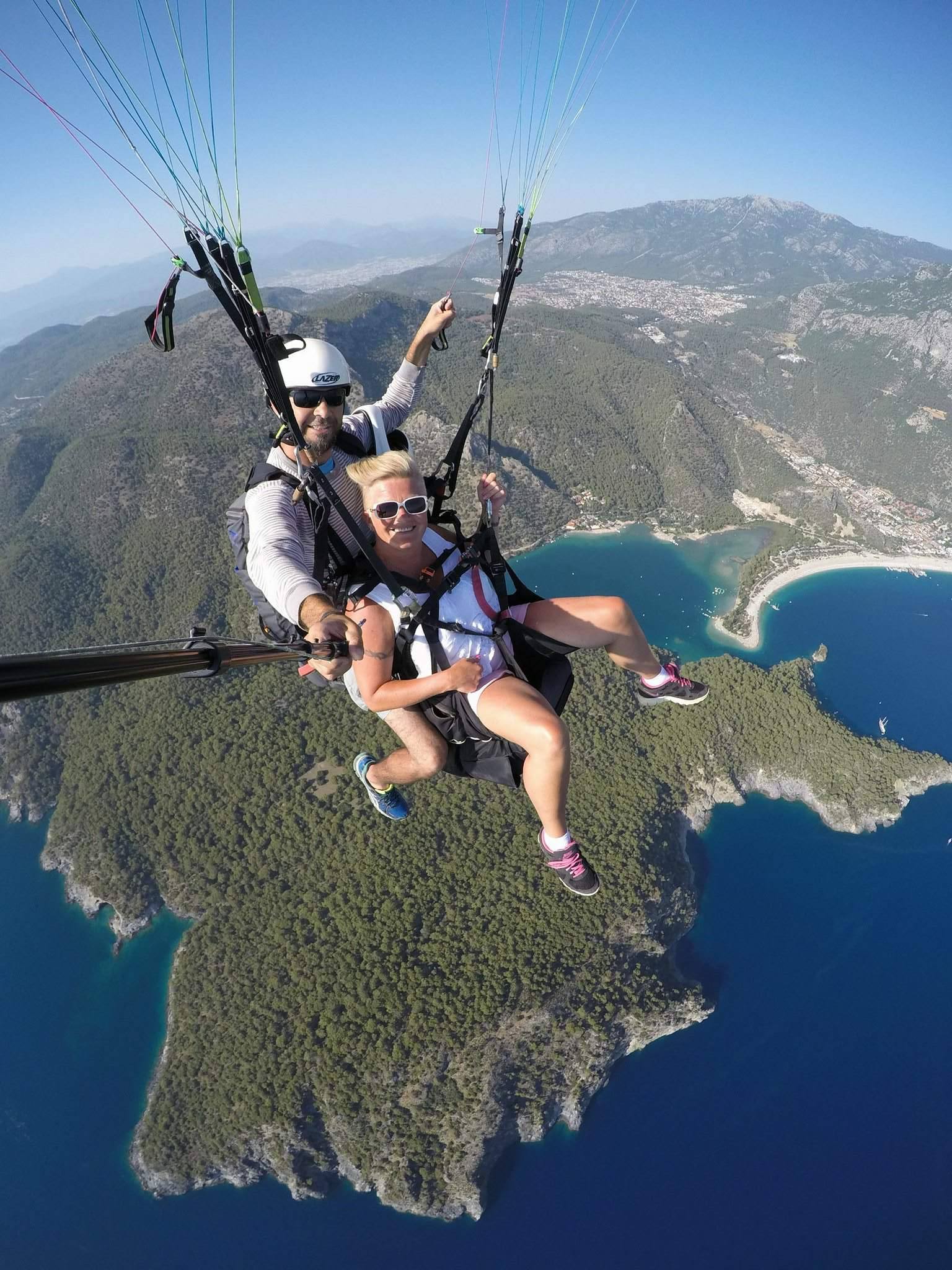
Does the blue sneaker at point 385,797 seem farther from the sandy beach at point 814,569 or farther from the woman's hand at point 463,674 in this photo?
the sandy beach at point 814,569

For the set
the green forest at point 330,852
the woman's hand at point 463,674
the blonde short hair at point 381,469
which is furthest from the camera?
the green forest at point 330,852

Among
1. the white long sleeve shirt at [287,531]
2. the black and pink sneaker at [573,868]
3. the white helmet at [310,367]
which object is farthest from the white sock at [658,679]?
the white helmet at [310,367]

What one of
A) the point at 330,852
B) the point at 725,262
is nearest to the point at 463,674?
the point at 330,852

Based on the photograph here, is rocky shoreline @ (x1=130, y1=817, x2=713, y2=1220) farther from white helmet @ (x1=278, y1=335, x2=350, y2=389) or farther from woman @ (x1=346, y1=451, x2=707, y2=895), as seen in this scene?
white helmet @ (x1=278, y1=335, x2=350, y2=389)

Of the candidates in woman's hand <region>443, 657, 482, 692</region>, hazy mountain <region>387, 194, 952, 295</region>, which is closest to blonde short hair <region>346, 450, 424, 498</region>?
woman's hand <region>443, 657, 482, 692</region>

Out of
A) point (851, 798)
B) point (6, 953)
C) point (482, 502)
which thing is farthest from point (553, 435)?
point (482, 502)
